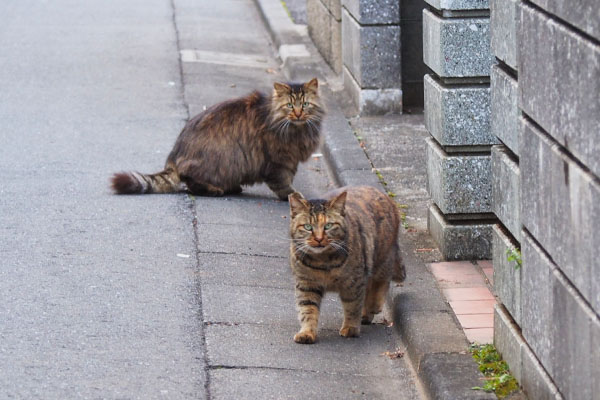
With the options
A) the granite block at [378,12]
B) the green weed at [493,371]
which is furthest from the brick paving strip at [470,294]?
the granite block at [378,12]

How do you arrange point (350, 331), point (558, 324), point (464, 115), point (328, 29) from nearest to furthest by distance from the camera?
point (558, 324), point (350, 331), point (464, 115), point (328, 29)

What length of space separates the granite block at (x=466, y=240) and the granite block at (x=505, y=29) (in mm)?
1641

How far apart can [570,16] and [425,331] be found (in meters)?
2.07

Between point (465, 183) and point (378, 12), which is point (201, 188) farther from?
point (378, 12)

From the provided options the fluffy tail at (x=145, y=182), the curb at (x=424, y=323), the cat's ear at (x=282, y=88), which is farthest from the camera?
the cat's ear at (x=282, y=88)

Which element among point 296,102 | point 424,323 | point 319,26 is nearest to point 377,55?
point 296,102

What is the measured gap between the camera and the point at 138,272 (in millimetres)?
5742

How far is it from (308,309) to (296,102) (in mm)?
2591

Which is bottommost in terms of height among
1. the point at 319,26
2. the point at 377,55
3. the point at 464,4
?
the point at 319,26

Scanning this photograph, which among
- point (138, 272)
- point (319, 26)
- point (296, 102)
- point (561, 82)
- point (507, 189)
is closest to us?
point (561, 82)

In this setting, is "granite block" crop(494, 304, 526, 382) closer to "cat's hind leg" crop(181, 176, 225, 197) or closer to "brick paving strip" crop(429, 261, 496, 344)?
"brick paving strip" crop(429, 261, 496, 344)

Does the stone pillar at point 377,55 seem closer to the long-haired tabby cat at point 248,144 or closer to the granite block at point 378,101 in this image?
the granite block at point 378,101

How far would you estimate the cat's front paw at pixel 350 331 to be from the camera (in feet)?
17.0

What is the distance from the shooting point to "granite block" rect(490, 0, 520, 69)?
4.14 m
